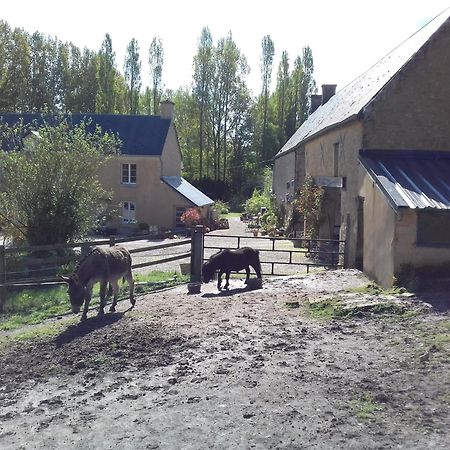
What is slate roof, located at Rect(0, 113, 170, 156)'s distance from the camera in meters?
38.3

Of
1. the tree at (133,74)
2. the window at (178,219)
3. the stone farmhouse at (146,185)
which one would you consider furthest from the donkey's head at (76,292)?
the tree at (133,74)

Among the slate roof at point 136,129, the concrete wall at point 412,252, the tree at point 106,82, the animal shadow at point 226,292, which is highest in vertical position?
the tree at point 106,82

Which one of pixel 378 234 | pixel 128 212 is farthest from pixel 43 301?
pixel 128 212

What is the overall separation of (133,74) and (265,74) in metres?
16.0

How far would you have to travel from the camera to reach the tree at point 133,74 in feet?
211

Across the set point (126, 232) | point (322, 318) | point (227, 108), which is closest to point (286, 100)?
point (227, 108)

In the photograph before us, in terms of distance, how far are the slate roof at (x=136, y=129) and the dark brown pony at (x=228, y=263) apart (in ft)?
79.8

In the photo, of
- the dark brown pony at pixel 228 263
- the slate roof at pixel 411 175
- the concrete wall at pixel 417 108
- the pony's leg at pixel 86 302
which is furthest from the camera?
the concrete wall at pixel 417 108

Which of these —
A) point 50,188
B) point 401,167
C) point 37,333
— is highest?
point 401,167

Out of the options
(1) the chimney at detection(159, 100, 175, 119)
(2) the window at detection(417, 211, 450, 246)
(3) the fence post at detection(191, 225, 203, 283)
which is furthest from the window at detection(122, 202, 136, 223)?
(2) the window at detection(417, 211, 450, 246)

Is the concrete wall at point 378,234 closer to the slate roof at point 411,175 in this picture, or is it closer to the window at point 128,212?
the slate roof at point 411,175

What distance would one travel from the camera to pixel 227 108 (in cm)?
6078

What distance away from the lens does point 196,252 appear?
590 inches

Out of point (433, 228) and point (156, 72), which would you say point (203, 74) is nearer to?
point (156, 72)
